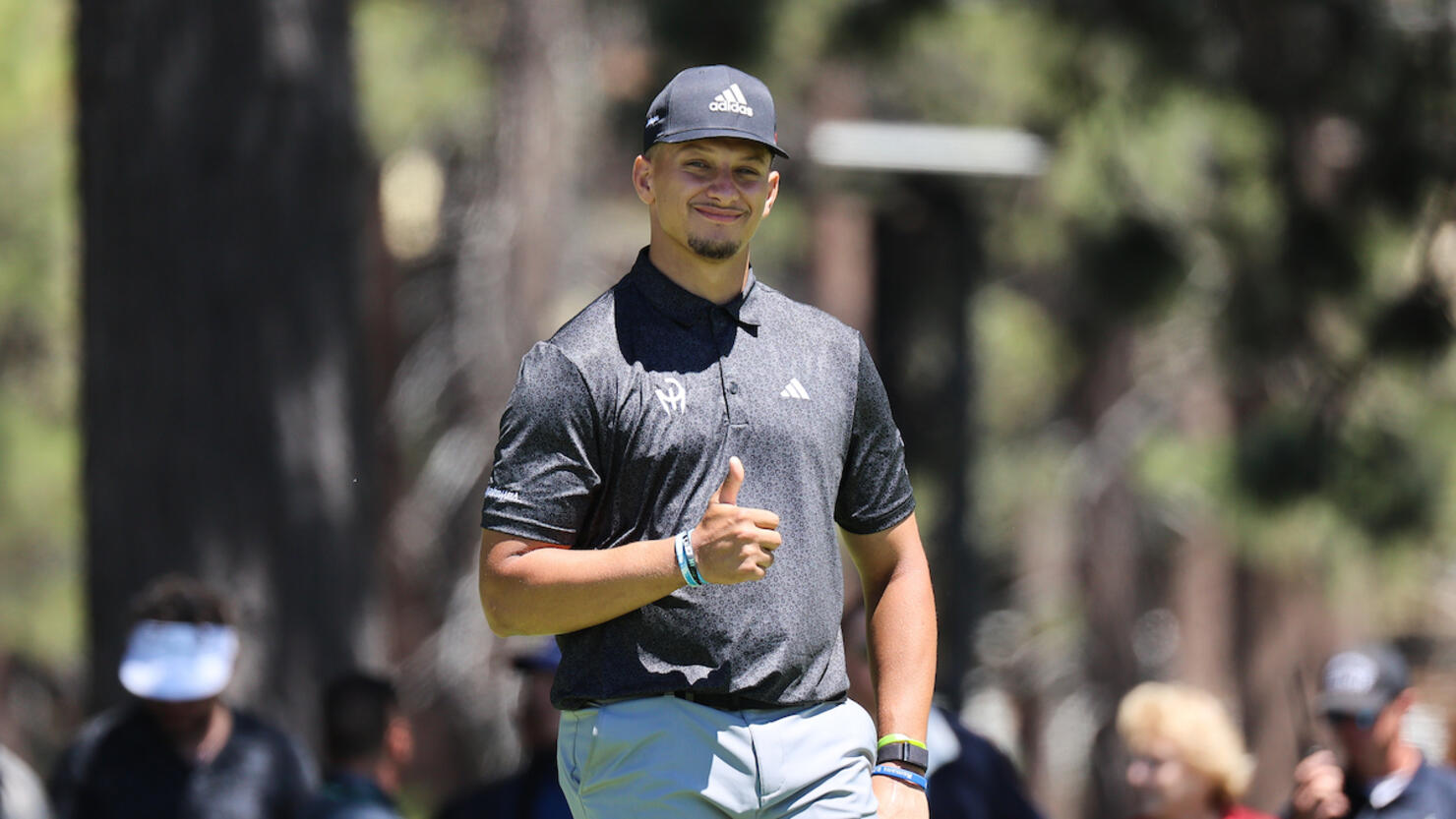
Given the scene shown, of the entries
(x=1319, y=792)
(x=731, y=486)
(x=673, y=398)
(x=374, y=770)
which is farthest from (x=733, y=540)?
(x=374, y=770)

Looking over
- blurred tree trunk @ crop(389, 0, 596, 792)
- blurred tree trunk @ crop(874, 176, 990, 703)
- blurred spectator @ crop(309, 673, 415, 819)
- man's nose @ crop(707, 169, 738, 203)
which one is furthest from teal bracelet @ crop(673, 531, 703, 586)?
blurred tree trunk @ crop(389, 0, 596, 792)

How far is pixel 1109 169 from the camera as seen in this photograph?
947 centimetres

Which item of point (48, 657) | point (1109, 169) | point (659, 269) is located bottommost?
point (48, 657)

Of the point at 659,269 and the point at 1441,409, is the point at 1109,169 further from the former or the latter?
the point at 659,269

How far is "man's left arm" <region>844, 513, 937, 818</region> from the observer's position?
3188 mm

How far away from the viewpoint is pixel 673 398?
120 inches

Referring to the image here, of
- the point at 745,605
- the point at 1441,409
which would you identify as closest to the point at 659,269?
the point at 745,605

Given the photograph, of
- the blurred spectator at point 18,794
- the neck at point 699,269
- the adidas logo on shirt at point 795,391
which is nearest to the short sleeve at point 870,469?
the adidas logo on shirt at point 795,391

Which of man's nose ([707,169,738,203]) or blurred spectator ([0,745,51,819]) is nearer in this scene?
man's nose ([707,169,738,203])

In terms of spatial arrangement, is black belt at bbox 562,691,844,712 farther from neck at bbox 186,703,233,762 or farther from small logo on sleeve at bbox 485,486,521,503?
neck at bbox 186,703,233,762

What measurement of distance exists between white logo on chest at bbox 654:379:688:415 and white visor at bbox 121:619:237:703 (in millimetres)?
2960

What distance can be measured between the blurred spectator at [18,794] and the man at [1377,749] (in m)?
3.42

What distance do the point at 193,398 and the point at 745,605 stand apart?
4024mm

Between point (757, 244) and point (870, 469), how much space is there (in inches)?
585
